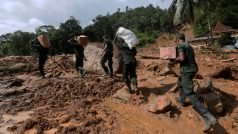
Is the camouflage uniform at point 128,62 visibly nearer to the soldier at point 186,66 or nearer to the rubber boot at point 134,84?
the rubber boot at point 134,84

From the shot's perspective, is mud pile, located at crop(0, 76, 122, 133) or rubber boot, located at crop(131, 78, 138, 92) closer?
→ mud pile, located at crop(0, 76, 122, 133)

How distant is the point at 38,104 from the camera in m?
8.30

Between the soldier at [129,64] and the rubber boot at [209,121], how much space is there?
6.95 ft

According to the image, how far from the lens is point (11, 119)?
24.0ft

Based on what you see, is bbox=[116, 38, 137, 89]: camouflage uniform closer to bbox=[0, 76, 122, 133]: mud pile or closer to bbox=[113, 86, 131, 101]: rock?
bbox=[113, 86, 131, 101]: rock

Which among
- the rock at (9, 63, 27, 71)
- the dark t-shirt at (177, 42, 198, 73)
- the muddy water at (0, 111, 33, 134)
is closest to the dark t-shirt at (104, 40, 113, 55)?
the muddy water at (0, 111, 33, 134)

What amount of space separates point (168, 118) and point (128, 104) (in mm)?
1124


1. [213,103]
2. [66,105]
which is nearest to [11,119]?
[66,105]

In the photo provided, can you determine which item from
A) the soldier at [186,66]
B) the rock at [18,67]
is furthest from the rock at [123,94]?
the rock at [18,67]

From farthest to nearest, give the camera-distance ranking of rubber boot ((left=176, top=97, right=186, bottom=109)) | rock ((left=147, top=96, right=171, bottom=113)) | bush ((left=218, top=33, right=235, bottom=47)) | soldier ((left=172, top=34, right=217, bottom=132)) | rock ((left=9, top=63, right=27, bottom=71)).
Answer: bush ((left=218, top=33, right=235, bottom=47)) → rock ((left=9, top=63, right=27, bottom=71)) → rubber boot ((left=176, top=97, right=186, bottom=109)) → rock ((left=147, top=96, right=171, bottom=113)) → soldier ((left=172, top=34, right=217, bottom=132))

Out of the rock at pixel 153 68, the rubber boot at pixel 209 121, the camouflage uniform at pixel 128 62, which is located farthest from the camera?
the rock at pixel 153 68

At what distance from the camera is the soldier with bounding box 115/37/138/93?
8102 mm

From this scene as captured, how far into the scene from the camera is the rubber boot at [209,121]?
6443mm

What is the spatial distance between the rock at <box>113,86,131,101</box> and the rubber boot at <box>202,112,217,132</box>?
2.13m
